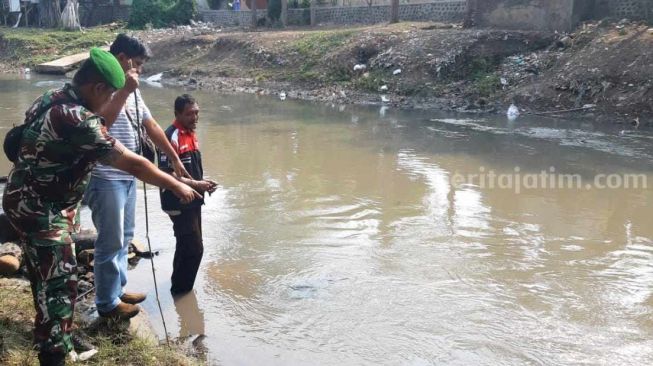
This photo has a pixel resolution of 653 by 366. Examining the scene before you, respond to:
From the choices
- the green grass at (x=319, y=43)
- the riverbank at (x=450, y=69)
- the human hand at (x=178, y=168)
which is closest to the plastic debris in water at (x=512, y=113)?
the riverbank at (x=450, y=69)

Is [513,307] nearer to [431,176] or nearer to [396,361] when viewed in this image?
[396,361]

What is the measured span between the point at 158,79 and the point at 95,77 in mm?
21329

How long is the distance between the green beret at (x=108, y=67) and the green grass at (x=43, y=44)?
2810 cm

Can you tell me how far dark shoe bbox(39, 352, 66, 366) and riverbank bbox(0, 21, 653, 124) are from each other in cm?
1235

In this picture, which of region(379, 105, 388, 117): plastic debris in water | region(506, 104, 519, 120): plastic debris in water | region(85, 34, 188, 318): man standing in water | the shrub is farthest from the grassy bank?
the shrub

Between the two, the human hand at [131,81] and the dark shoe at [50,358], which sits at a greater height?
the human hand at [131,81]

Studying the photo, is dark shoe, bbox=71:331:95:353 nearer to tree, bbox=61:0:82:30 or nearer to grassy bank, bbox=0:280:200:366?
grassy bank, bbox=0:280:200:366

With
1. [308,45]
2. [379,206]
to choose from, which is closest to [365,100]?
[308,45]

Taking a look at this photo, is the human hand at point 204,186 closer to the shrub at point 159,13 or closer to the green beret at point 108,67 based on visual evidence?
the green beret at point 108,67

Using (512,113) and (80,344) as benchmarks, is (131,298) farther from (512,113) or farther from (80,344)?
(512,113)

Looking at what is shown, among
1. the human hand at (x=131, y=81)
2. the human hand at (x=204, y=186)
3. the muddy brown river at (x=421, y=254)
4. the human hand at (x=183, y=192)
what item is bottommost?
the muddy brown river at (x=421, y=254)

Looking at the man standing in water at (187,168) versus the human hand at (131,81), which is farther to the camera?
the man standing in water at (187,168)

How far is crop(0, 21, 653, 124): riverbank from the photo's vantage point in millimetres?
13500

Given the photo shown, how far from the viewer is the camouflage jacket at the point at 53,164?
2.63 metres
